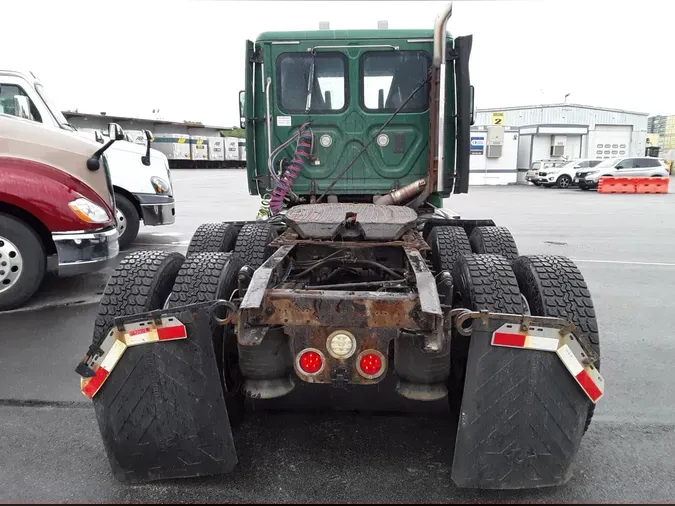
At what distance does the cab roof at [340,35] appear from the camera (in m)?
5.23

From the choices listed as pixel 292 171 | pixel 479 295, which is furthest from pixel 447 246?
pixel 292 171

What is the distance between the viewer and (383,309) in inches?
97.4

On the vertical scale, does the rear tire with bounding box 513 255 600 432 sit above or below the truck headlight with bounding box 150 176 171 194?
below

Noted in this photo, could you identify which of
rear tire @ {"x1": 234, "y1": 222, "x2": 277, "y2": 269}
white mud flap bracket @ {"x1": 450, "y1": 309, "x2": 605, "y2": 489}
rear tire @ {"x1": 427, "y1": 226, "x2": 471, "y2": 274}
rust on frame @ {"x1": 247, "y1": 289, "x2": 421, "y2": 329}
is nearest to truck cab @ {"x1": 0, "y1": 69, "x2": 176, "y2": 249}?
rear tire @ {"x1": 234, "y1": 222, "x2": 277, "y2": 269}

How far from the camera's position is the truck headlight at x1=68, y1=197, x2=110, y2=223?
579 centimetres

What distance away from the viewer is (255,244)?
4586mm

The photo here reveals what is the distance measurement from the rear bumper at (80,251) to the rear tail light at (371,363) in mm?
4349

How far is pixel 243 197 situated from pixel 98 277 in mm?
12595

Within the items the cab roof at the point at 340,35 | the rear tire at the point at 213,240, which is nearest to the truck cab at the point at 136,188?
the cab roof at the point at 340,35

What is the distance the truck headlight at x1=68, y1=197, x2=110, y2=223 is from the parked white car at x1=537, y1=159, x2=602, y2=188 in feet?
83.4

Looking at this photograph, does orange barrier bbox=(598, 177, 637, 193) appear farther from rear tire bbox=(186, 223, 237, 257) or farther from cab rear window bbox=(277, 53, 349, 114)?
rear tire bbox=(186, 223, 237, 257)

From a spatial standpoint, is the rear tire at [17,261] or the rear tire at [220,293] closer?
the rear tire at [220,293]

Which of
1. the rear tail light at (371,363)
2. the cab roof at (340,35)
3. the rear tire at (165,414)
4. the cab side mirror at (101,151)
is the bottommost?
the rear tire at (165,414)

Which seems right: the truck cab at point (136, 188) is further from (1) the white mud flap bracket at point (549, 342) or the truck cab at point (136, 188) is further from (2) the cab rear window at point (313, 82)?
(1) the white mud flap bracket at point (549, 342)
